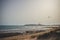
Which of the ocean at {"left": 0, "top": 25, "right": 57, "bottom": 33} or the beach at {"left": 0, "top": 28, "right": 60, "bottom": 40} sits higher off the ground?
the ocean at {"left": 0, "top": 25, "right": 57, "bottom": 33}

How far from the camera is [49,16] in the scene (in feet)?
6.42

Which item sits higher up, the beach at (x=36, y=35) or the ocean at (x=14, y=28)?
the ocean at (x=14, y=28)

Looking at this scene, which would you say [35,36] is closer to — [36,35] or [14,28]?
[36,35]

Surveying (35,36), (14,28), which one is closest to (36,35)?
(35,36)

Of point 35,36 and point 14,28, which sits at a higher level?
point 14,28

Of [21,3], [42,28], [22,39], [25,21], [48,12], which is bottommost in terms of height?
[22,39]

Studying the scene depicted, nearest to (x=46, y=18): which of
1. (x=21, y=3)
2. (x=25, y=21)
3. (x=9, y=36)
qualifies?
(x=25, y=21)

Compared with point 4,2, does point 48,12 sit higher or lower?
lower

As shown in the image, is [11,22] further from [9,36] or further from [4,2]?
[4,2]

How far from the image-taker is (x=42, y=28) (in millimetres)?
1927

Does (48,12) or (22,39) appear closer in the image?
(22,39)

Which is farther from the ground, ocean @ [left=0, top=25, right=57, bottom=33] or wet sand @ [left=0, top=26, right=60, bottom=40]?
ocean @ [left=0, top=25, right=57, bottom=33]

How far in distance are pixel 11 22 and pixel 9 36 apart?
27 centimetres

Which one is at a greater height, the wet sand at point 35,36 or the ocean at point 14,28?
the ocean at point 14,28
